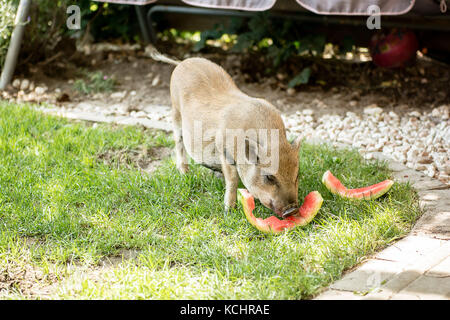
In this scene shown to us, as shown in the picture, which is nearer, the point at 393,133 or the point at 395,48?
the point at 393,133

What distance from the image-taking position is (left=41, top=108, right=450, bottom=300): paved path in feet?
10.3

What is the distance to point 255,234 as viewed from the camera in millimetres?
4156

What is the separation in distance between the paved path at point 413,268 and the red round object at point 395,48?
11.6 ft

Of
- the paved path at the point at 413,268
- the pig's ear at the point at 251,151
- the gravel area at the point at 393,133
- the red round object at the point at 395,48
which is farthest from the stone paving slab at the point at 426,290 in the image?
the red round object at the point at 395,48

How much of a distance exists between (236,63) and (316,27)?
4.52 feet

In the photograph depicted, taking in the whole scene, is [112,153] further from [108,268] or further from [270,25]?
[270,25]

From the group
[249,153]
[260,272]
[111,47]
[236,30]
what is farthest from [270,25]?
[260,272]

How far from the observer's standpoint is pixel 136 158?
5.64m

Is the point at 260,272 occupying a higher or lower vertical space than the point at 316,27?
lower

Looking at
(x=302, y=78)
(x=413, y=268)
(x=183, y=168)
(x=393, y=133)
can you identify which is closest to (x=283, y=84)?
(x=302, y=78)

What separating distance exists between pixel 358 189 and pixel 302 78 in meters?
3.32

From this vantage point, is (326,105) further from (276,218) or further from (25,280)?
(25,280)

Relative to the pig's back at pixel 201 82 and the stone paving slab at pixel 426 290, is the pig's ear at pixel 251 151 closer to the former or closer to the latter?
the pig's back at pixel 201 82

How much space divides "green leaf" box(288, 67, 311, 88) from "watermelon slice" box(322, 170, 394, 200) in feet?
10.4
